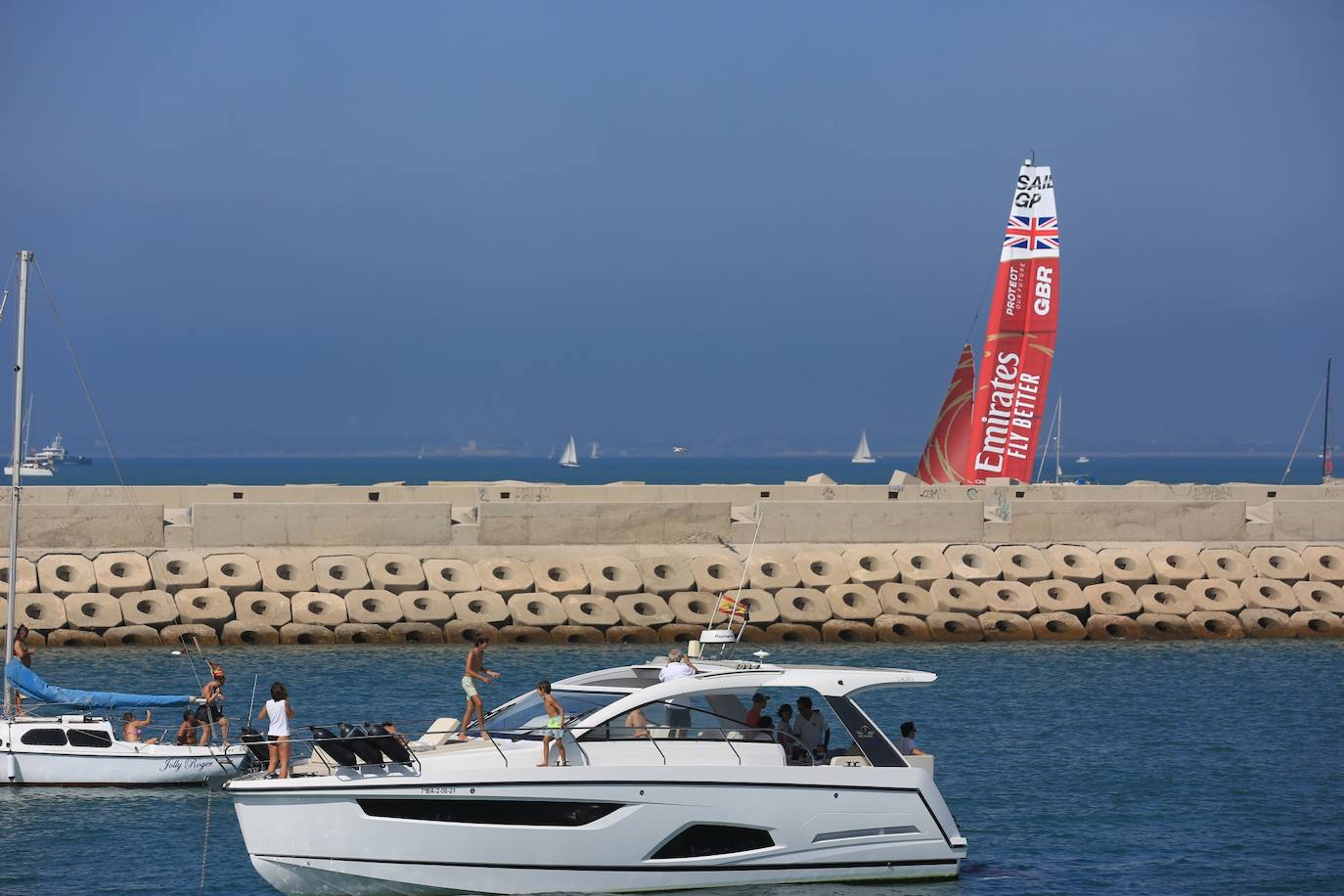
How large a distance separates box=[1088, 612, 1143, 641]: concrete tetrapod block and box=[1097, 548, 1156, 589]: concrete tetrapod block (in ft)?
3.13

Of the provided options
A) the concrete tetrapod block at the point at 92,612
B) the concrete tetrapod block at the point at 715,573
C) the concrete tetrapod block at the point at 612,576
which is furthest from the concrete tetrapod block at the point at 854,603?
the concrete tetrapod block at the point at 92,612

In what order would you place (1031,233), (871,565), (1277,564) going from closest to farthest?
1. (871,565)
2. (1277,564)
3. (1031,233)

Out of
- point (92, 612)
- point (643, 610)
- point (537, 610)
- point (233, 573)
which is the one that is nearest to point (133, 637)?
point (92, 612)

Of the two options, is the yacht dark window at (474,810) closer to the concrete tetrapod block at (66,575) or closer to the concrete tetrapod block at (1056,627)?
the concrete tetrapod block at (66,575)

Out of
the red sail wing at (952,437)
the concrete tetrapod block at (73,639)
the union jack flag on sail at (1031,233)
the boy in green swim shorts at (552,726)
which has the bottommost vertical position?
the concrete tetrapod block at (73,639)

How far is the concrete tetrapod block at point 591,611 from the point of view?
30.3m

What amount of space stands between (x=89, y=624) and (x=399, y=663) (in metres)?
5.53

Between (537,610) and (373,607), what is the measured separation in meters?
2.81

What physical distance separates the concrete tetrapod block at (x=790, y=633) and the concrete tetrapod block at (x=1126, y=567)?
593 centimetres

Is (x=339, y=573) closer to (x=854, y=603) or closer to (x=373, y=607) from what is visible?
(x=373, y=607)

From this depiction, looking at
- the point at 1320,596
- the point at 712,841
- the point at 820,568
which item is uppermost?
the point at 820,568

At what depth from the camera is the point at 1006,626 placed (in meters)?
31.5

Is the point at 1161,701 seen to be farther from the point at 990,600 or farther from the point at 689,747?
the point at 689,747

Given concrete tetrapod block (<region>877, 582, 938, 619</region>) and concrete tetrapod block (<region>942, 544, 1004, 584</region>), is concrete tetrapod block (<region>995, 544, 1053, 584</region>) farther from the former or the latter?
concrete tetrapod block (<region>877, 582, 938, 619</region>)
